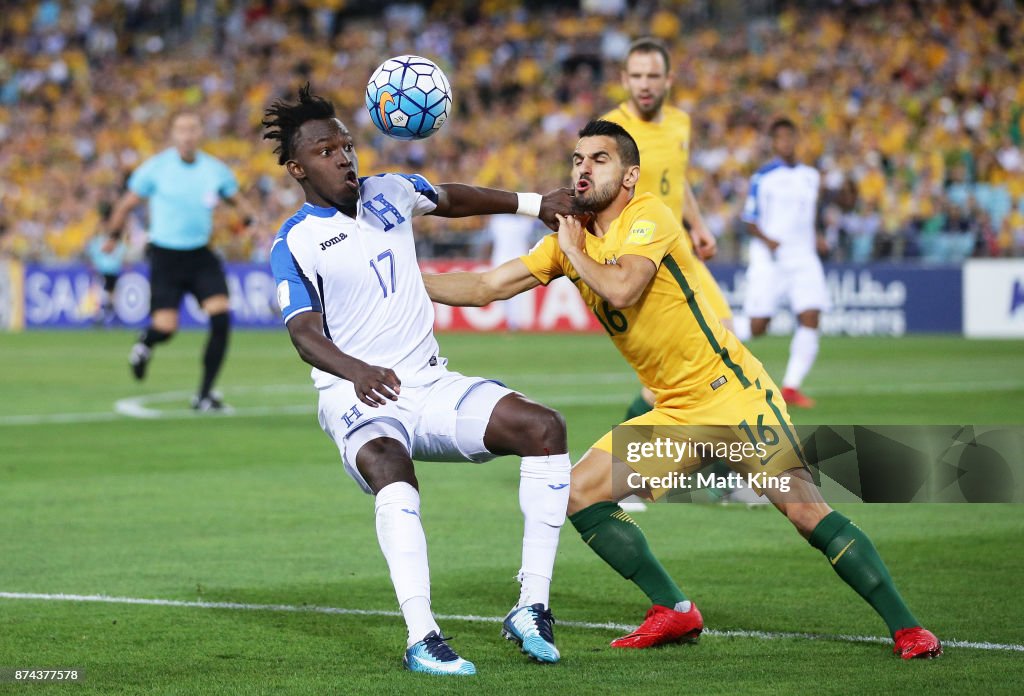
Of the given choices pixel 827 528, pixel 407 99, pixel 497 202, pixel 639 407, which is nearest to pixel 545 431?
pixel 827 528

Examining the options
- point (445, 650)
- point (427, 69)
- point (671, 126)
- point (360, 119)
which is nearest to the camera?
point (445, 650)

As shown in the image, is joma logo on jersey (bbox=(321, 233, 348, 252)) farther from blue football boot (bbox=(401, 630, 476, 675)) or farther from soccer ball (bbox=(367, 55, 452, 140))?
blue football boot (bbox=(401, 630, 476, 675))

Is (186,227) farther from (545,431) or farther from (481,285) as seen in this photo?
(545,431)

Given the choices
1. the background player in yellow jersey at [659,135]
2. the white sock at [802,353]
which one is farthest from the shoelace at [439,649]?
the white sock at [802,353]

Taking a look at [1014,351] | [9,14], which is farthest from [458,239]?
[9,14]

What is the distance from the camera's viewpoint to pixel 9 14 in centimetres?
4422

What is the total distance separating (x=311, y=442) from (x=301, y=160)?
6821 mm

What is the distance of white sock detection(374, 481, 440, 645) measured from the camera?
5.41 metres

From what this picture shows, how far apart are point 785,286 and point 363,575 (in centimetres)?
957

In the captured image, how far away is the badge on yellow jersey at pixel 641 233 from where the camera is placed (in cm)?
593

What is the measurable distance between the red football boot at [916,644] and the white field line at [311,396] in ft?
32.1

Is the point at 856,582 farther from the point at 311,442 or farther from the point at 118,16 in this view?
the point at 118,16

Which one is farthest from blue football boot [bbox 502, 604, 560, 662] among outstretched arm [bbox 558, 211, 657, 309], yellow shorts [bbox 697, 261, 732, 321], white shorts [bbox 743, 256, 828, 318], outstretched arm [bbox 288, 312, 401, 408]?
white shorts [bbox 743, 256, 828, 318]

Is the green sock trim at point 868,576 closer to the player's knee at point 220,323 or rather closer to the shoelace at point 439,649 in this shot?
the shoelace at point 439,649
